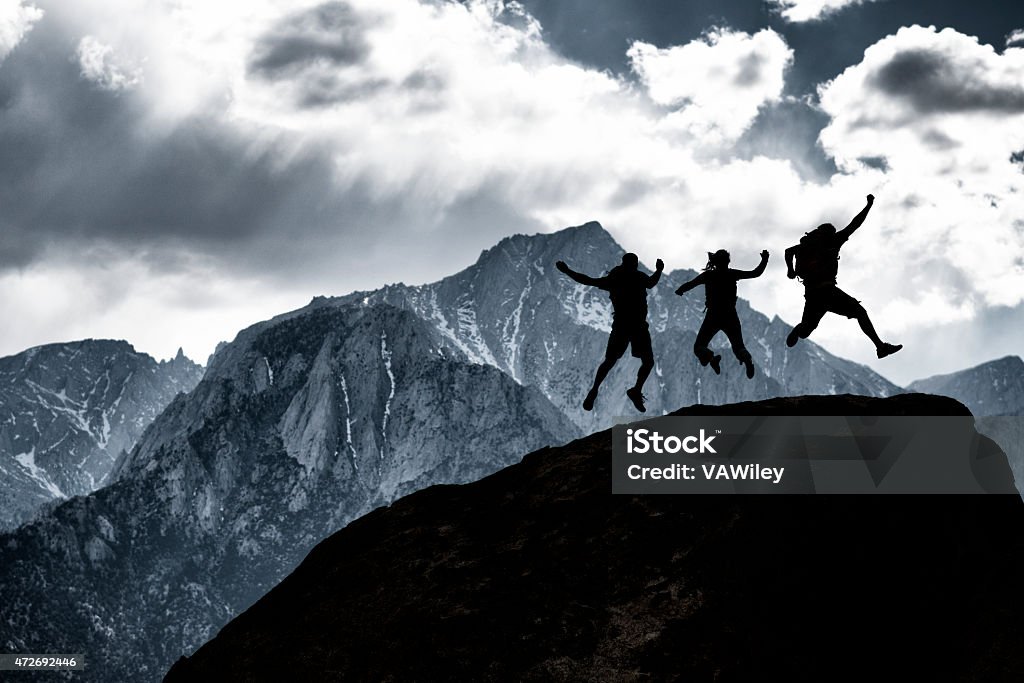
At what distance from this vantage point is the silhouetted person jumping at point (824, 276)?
1878cm

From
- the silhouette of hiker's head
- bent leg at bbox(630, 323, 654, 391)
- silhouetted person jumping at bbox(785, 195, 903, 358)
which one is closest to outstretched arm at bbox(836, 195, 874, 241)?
silhouetted person jumping at bbox(785, 195, 903, 358)

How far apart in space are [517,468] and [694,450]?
3926 mm

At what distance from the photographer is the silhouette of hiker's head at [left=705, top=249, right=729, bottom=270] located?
62.4ft

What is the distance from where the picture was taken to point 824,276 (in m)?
18.9

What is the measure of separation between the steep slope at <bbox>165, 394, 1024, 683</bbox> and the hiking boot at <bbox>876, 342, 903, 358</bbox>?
138 inches

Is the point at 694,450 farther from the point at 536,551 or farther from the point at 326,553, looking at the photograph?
the point at 326,553

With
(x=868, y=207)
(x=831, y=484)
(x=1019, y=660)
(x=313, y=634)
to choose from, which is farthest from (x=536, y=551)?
(x=868, y=207)

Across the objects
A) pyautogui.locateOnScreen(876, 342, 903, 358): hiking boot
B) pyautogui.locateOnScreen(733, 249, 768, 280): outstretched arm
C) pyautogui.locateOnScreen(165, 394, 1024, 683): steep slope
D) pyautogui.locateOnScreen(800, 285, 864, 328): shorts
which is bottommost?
pyautogui.locateOnScreen(165, 394, 1024, 683): steep slope

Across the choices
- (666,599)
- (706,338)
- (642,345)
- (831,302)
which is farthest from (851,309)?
(666,599)

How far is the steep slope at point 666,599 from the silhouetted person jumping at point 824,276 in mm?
4444

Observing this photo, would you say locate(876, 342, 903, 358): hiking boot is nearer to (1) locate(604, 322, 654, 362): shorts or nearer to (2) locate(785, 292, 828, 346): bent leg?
(2) locate(785, 292, 828, 346): bent leg

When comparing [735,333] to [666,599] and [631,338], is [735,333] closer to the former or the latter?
[631,338]

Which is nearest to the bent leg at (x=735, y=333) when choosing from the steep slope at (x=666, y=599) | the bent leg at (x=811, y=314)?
the bent leg at (x=811, y=314)

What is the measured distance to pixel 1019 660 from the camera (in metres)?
12.5
